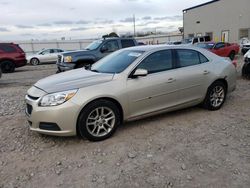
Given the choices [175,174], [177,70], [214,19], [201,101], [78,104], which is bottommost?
[175,174]

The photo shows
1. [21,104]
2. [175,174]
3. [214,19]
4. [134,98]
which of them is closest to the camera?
[175,174]

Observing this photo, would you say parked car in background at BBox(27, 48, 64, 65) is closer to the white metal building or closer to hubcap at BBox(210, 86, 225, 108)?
hubcap at BBox(210, 86, 225, 108)

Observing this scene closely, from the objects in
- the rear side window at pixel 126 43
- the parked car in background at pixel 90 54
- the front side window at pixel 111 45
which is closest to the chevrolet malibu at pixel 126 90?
the parked car in background at pixel 90 54

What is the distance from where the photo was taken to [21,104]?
6.92 meters

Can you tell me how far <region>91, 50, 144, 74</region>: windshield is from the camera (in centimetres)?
491

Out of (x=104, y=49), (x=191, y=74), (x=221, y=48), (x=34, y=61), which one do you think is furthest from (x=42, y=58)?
(x=191, y=74)

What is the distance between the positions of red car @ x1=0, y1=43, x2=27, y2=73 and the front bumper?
40.6 ft

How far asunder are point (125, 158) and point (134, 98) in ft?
3.83

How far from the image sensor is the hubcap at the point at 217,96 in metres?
5.81

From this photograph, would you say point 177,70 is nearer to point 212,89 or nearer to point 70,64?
point 212,89

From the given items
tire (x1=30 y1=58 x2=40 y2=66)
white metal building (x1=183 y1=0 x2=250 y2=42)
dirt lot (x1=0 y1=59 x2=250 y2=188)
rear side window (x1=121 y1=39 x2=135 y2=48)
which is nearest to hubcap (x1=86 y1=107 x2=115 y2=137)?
dirt lot (x1=0 y1=59 x2=250 y2=188)

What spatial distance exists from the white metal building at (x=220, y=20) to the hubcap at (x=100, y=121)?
29.3 metres

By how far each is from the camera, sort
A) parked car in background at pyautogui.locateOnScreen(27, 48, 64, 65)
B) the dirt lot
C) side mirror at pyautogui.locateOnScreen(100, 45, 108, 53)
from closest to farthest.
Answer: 1. the dirt lot
2. side mirror at pyautogui.locateOnScreen(100, 45, 108, 53)
3. parked car in background at pyautogui.locateOnScreen(27, 48, 64, 65)

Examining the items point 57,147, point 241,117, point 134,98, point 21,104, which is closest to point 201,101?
point 241,117
